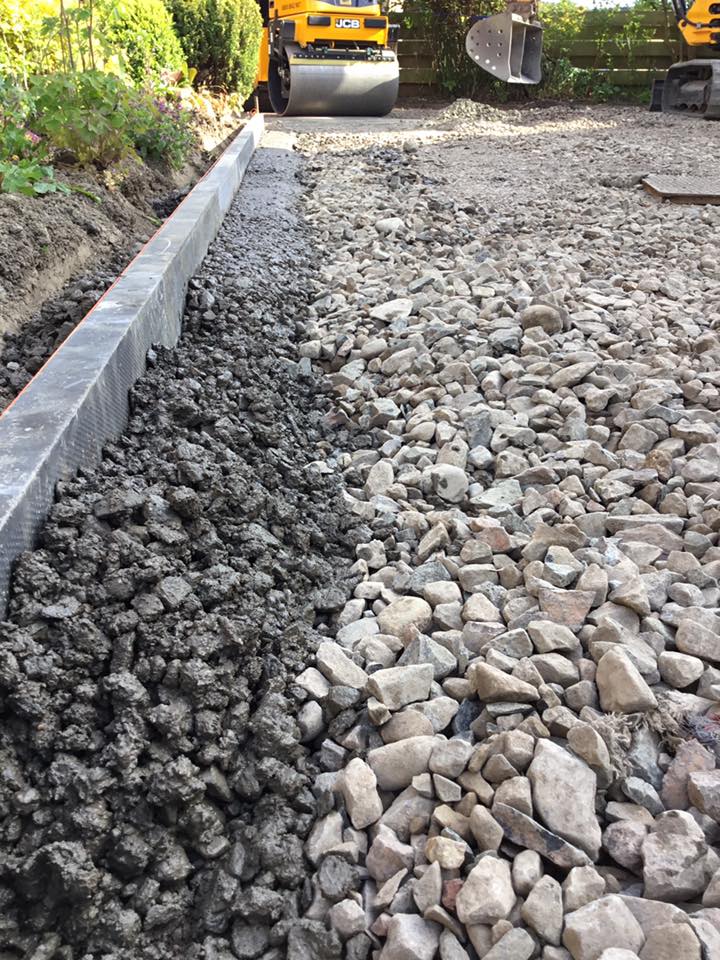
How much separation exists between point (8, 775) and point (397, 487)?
1471 mm

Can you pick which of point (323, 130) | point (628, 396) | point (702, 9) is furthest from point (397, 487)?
point (702, 9)

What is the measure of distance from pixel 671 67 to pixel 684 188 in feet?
22.2

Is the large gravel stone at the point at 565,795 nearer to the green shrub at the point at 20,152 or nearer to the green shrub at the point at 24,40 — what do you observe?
the green shrub at the point at 20,152

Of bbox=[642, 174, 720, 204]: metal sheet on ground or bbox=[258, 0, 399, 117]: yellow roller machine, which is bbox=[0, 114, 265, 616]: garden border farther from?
bbox=[258, 0, 399, 117]: yellow roller machine

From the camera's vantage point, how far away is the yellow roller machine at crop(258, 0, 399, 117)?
10.8 m

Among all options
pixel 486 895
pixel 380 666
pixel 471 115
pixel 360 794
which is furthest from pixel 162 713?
pixel 471 115

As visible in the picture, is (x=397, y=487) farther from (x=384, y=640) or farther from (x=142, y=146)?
(x=142, y=146)

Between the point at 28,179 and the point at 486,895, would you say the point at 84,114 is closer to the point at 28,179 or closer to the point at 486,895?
the point at 28,179

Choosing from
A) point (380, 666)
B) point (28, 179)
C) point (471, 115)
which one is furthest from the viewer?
point (471, 115)

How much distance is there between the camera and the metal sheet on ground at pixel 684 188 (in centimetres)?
584

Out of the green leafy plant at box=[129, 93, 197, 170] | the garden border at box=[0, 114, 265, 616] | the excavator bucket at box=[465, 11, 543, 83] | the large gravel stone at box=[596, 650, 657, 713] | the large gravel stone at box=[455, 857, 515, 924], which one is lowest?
the large gravel stone at box=[455, 857, 515, 924]

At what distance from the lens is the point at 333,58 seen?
36.1ft

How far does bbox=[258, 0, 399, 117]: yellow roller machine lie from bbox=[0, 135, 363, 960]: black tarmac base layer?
9.86 m

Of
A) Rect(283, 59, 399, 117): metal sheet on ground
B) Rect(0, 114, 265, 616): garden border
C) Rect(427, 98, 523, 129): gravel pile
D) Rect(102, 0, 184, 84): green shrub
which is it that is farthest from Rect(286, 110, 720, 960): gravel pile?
Rect(427, 98, 523, 129): gravel pile
